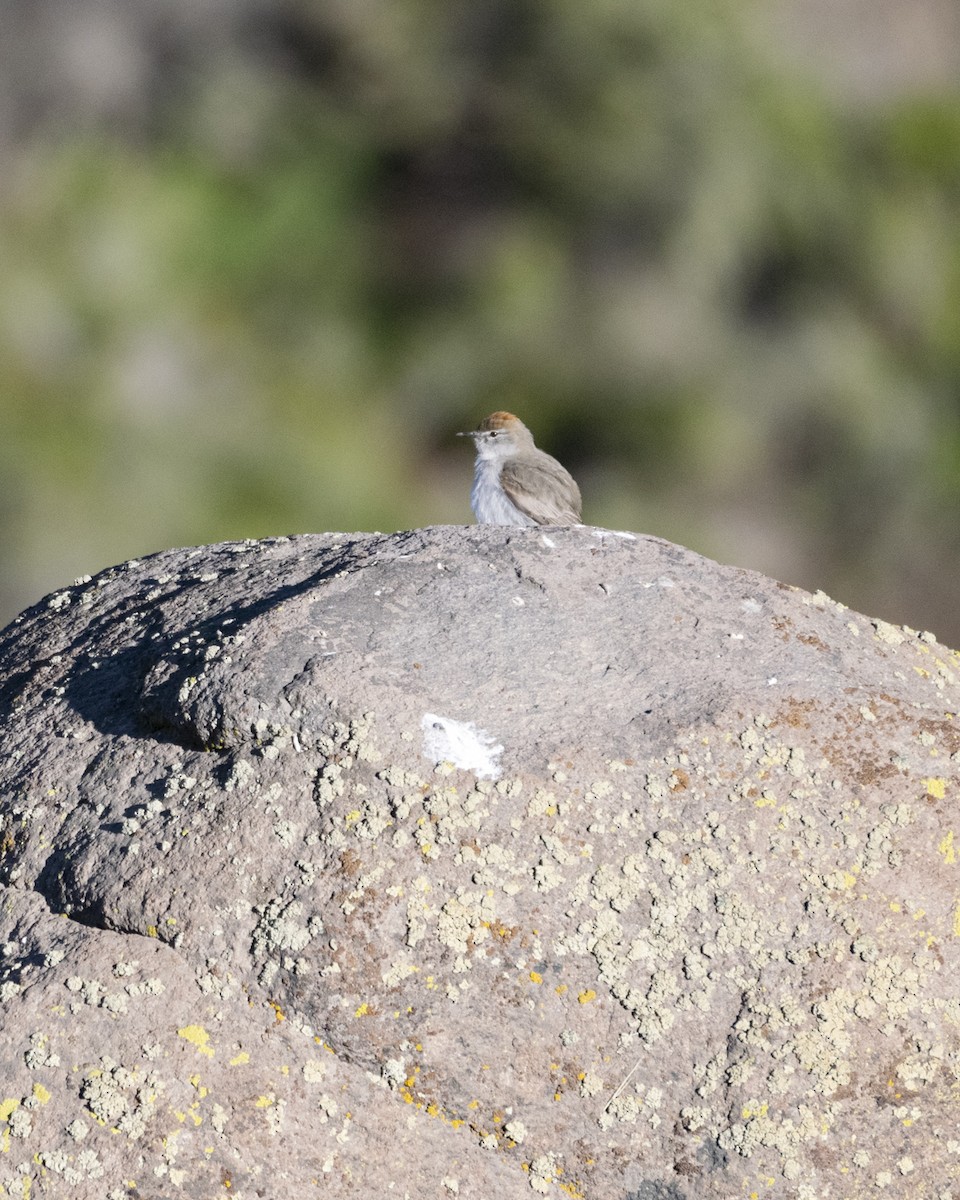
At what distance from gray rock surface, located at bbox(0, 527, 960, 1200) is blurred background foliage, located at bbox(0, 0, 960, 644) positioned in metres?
15.3

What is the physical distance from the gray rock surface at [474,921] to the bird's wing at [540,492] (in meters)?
2.90

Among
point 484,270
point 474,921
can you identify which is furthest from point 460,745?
point 484,270

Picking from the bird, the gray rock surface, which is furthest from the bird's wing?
the gray rock surface

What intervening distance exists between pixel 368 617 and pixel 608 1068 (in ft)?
4.24

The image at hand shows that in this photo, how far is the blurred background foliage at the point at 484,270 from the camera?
20.6m

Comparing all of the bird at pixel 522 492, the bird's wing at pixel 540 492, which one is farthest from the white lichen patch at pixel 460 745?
the bird's wing at pixel 540 492

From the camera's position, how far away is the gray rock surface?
3311 mm

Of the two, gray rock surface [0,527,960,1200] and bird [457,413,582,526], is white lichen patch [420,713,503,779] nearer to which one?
gray rock surface [0,527,960,1200]

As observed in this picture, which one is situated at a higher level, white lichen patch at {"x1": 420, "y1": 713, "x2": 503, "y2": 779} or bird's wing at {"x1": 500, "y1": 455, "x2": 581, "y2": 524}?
bird's wing at {"x1": 500, "y1": 455, "x2": 581, "y2": 524}

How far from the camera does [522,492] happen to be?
6.98 metres

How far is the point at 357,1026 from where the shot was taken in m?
3.36

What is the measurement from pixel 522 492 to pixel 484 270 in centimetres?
1621

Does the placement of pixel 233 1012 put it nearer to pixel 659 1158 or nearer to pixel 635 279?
pixel 659 1158

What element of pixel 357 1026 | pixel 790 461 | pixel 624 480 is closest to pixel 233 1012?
pixel 357 1026
